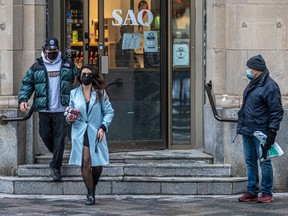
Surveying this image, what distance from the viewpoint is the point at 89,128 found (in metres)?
11.4

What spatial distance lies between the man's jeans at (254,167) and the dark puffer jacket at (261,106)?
0.53ft

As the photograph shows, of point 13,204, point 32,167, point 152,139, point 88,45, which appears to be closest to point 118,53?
point 88,45

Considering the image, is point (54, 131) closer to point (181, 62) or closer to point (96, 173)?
point (96, 173)

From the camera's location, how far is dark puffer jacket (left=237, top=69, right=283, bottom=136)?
37.4 ft

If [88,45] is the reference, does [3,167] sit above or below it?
below

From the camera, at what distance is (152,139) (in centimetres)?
1415

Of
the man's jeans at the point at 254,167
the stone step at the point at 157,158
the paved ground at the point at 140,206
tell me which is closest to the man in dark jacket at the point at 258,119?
the man's jeans at the point at 254,167

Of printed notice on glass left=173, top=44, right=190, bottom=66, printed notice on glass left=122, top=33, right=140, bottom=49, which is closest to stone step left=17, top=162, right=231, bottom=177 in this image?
printed notice on glass left=173, top=44, right=190, bottom=66

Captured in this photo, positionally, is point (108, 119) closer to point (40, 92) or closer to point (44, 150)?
point (40, 92)

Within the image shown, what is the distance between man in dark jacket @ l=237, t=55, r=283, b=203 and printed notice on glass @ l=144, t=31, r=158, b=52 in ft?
8.84

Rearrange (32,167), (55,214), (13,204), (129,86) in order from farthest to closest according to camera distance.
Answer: (129,86)
(32,167)
(13,204)
(55,214)

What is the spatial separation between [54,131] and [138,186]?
4.54 feet

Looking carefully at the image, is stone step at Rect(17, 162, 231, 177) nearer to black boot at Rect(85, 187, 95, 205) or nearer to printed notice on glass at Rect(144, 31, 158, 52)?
black boot at Rect(85, 187, 95, 205)

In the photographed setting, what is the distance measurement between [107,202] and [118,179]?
0.63 m
